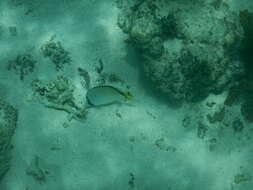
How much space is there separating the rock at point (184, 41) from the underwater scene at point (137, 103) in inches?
0.6

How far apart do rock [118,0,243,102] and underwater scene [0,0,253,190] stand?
2cm

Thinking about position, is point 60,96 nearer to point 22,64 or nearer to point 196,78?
point 22,64

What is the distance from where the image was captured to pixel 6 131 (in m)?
5.82

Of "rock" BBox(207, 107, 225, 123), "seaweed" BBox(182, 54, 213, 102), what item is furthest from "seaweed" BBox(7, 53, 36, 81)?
"rock" BBox(207, 107, 225, 123)

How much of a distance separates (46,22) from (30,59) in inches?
28.7

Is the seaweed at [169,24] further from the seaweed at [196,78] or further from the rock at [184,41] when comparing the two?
the seaweed at [196,78]

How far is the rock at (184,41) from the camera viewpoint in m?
5.60

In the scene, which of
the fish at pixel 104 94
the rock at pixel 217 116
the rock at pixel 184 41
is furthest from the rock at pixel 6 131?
the rock at pixel 217 116

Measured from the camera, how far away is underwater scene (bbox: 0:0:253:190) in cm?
568

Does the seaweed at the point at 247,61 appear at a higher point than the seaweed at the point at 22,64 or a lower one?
higher

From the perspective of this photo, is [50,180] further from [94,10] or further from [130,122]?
[94,10]

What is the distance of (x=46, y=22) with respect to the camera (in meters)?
6.51

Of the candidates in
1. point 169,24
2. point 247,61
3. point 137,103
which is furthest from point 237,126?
point 169,24

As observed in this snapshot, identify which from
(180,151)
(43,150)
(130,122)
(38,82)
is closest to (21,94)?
(38,82)
